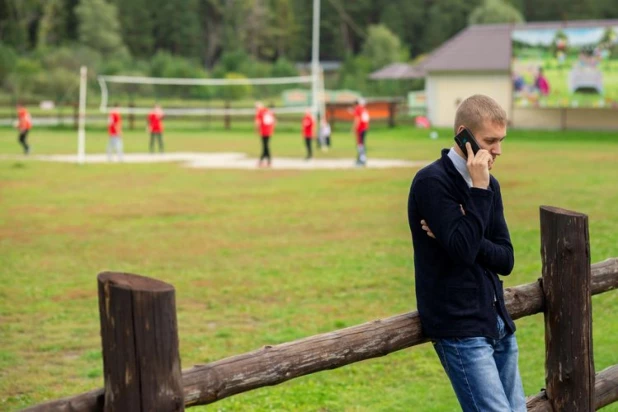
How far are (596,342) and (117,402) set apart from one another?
240 inches

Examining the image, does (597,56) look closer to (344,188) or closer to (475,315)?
(344,188)

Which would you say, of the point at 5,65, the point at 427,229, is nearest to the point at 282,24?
the point at 5,65

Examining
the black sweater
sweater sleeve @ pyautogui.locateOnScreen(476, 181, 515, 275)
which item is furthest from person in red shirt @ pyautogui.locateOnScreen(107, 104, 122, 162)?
the black sweater

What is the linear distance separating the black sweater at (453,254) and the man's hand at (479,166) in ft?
0.11

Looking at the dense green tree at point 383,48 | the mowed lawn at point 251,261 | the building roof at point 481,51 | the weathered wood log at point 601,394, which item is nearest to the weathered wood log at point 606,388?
the weathered wood log at point 601,394

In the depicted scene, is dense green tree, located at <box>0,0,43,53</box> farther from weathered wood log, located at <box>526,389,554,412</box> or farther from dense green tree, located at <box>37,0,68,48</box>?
weathered wood log, located at <box>526,389,554,412</box>

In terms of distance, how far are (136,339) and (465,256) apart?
147cm

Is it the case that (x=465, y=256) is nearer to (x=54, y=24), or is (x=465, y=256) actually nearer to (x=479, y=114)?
(x=479, y=114)

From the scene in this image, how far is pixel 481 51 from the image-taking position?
54.8m

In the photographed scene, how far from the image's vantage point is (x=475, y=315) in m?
4.25

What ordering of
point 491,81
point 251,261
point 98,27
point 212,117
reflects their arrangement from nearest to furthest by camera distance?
point 251,261 < point 491,81 < point 212,117 < point 98,27

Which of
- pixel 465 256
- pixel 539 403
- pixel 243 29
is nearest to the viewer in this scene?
pixel 465 256

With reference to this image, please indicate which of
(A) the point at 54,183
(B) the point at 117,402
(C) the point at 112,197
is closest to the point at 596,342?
(B) the point at 117,402

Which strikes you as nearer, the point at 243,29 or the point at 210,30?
the point at 243,29
